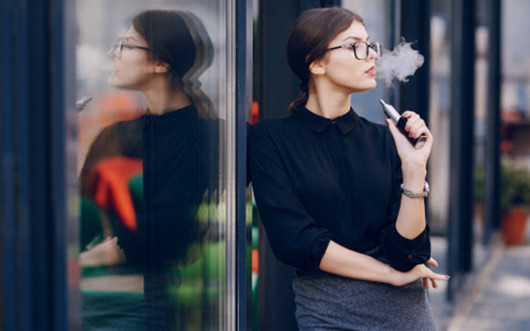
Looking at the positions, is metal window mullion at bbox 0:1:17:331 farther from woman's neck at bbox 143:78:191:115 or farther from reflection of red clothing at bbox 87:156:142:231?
woman's neck at bbox 143:78:191:115

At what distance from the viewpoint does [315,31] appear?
2.14 meters

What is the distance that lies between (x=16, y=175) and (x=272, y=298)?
6.36 feet

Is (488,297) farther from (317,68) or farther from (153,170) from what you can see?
(153,170)

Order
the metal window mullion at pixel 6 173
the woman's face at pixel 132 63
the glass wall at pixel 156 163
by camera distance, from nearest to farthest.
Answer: the metal window mullion at pixel 6 173, the glass wall at pixel 156 163, the woman's face at pixel 132 63

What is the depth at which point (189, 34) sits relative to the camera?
2.19m

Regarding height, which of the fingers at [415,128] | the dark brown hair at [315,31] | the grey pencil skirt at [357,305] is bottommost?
the grey pencil skirt at [357,305]

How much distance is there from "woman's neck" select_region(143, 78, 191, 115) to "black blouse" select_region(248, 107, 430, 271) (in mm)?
241

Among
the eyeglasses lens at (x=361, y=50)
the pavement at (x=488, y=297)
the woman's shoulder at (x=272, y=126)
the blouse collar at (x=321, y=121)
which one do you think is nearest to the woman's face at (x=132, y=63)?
the woman's shoulder at (x=272, y=126)

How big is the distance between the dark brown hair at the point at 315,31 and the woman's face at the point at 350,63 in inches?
0.8

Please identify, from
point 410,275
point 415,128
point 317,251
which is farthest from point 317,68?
point 410,275

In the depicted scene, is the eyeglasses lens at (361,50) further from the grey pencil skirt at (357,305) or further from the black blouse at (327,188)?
the grey pencil skirt at (357,305)

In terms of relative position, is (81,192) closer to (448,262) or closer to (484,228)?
(448,262)

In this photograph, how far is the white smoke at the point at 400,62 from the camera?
228 cm

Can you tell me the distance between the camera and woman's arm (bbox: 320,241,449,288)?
198 cm
